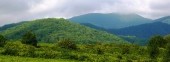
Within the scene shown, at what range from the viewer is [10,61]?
261 ft

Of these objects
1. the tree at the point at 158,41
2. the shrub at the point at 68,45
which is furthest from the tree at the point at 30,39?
the tree at the point at 158,41

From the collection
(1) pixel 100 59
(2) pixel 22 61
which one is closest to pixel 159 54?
(1) pixel 100 59

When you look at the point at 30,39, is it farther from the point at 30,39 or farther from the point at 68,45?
the point at 68,45

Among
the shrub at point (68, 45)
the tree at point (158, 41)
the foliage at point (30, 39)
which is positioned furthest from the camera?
the tree at point (158, 41)

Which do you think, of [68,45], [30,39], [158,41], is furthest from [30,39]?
[158,41]

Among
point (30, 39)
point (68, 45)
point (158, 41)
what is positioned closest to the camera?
point (30, 39)

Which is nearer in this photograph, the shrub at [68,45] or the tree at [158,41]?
the shrub at [68,45]

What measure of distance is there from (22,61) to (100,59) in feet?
100

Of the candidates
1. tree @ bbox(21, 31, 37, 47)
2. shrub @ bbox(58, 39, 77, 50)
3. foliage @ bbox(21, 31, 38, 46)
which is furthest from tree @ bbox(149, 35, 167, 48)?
foliage @ bbox(21, 31, 38, 46)

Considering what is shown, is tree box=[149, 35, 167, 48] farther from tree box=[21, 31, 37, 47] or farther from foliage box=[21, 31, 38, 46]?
foliage box=[21, 31, 38, 46]

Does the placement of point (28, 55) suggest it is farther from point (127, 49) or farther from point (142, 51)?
point (142, 51)

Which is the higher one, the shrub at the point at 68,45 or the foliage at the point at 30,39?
the foliage at the point at 30,39

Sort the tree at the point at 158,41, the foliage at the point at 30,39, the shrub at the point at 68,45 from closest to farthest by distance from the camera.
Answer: the foliage at the point at 30,39
the shrub at the point at 68,45
the tree at the point at 158,41

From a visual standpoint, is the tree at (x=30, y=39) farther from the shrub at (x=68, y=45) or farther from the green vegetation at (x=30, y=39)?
the shrub at (x=68, y=45)
